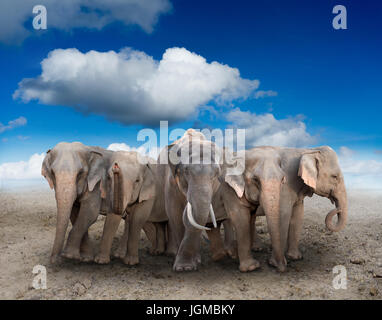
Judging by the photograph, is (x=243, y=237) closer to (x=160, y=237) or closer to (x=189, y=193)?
(x=189, y=193)

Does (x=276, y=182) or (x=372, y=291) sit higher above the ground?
(x=276, y=182)

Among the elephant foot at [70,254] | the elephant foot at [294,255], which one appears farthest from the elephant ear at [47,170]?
the elephant foot at [294,255]

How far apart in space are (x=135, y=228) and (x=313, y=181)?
157 inches

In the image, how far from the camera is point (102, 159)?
308 inches

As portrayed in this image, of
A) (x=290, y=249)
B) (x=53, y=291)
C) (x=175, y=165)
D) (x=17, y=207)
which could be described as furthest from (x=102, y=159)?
(x=17, y=207)

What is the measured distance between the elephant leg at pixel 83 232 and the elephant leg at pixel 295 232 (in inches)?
173

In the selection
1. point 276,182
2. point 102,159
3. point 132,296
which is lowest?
point 132,296

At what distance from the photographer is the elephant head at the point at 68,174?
682 cm

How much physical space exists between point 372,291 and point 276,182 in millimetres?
2442

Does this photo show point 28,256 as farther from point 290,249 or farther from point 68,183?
point 290,249

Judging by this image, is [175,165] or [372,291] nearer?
[372,291]

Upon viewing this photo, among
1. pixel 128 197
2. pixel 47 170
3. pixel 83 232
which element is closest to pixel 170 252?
pixel 128 197

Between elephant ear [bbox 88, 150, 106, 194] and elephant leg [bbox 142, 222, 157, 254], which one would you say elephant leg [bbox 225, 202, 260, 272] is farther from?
elephant ear [bbox 88, 150, 106, 194]

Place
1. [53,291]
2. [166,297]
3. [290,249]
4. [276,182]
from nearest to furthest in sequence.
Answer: [166,297], [53,291], [276,182], [290,249]
